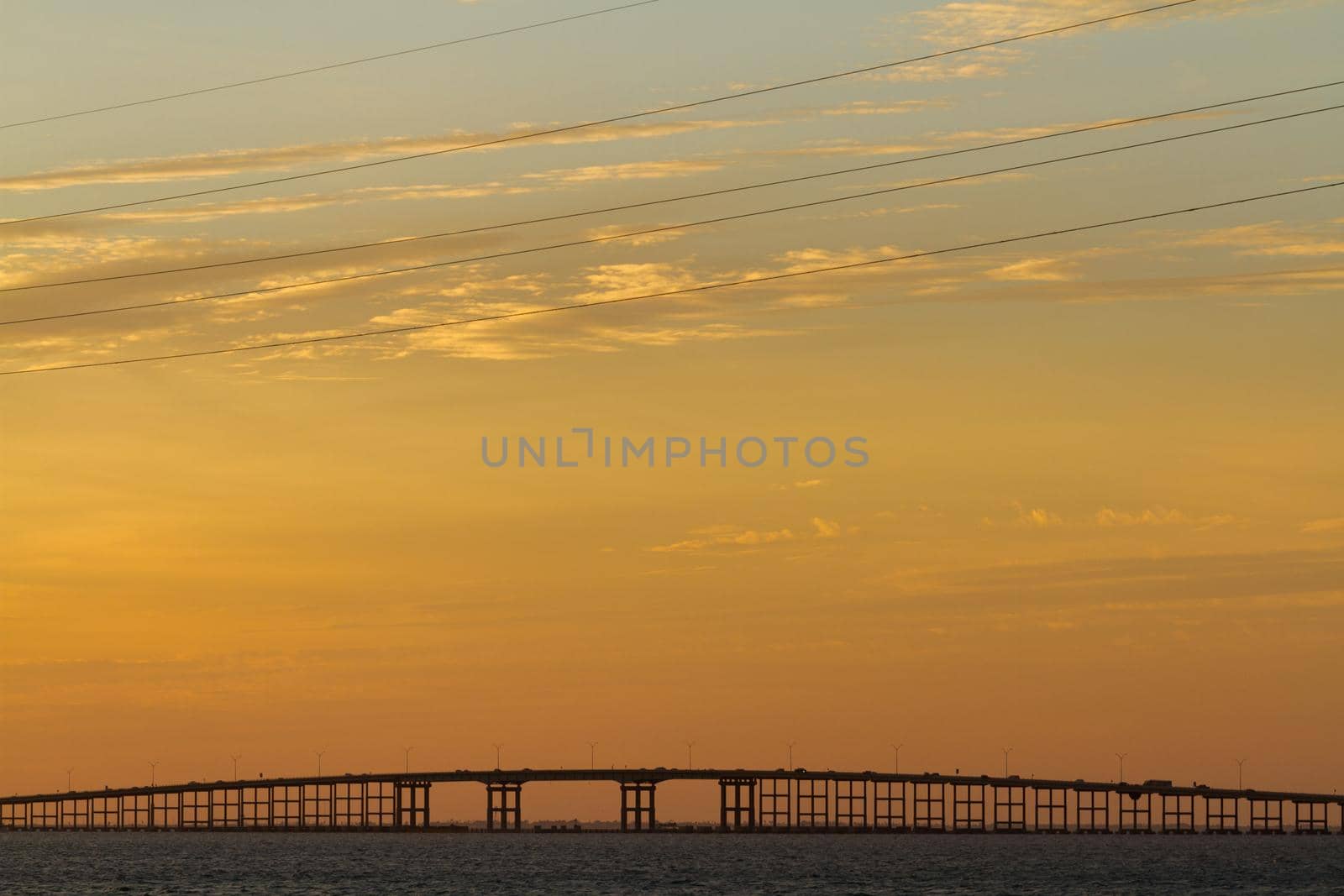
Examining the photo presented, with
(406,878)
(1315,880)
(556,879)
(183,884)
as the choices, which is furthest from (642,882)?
(1315,880)

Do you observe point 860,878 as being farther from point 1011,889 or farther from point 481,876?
point 481,876

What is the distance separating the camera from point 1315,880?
7638 inches

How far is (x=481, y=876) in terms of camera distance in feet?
630

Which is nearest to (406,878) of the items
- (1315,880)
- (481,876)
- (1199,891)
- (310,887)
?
(481,876)

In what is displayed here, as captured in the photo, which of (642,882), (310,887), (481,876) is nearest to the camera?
(310,887)

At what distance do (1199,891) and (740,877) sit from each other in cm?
4199

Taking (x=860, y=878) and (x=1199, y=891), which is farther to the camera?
(x=860, y=878)

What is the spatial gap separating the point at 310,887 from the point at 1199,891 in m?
72.3

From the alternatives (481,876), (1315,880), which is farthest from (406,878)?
(1315,880)

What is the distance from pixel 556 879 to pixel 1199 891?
2231 inches

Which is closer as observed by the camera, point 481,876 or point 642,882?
point 642,882

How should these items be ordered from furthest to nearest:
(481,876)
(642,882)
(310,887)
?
(481,876), (642,882), (310,887)

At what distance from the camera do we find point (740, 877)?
18875 cm

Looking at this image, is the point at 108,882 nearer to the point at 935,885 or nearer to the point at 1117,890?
the point at 935,885
